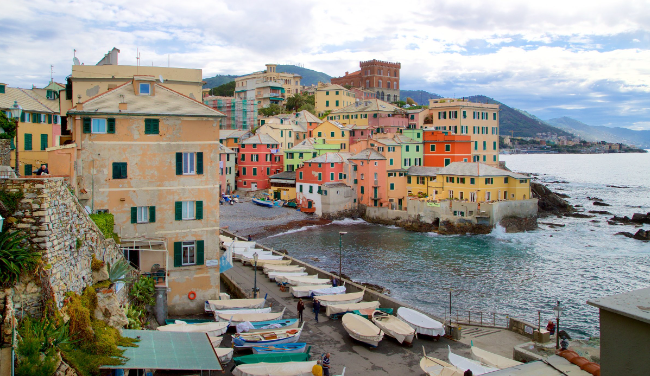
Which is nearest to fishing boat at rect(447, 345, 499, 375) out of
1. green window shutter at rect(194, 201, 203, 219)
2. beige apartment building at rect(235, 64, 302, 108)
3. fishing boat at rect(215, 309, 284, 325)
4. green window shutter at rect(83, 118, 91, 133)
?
fishing boat at rect(215, 309, 284, 325)

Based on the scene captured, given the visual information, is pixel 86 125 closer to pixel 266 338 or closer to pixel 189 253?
pixel 189 253

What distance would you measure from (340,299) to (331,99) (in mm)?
97586

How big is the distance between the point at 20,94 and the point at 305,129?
220ft

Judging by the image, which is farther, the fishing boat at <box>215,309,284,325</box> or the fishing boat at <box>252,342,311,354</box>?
the fishing boat at <box>215,309,284,325</box>

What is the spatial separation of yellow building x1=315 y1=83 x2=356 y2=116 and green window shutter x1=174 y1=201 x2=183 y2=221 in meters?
97.8

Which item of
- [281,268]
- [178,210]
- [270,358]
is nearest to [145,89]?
[178,210]

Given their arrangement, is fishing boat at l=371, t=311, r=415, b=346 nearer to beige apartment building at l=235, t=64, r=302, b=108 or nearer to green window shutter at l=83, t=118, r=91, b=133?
green window shutter at l=83, t=118, r=91, b=133

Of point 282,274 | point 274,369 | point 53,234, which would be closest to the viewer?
point 53,234

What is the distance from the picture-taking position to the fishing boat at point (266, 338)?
804 inches

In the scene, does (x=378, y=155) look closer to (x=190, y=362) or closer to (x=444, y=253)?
(x=444, y=253)

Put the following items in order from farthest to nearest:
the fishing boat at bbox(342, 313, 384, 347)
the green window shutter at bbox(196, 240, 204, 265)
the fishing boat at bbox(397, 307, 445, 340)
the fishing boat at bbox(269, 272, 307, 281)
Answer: the fishing boat at bbox(269, 272, 307, 281)
the green window shutter at bbox(196, 240, 204, 265)
the fishing boat at bbox(397, 307, 445, 340)
the fishing boat at bbox(342, 313, 384, 347)

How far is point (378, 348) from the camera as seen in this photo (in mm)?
21859

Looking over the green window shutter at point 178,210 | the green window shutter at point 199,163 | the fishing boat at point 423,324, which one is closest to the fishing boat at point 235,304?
the green window shutter at point 178,210

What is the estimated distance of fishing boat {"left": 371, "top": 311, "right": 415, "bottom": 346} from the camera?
2211 centimetres
